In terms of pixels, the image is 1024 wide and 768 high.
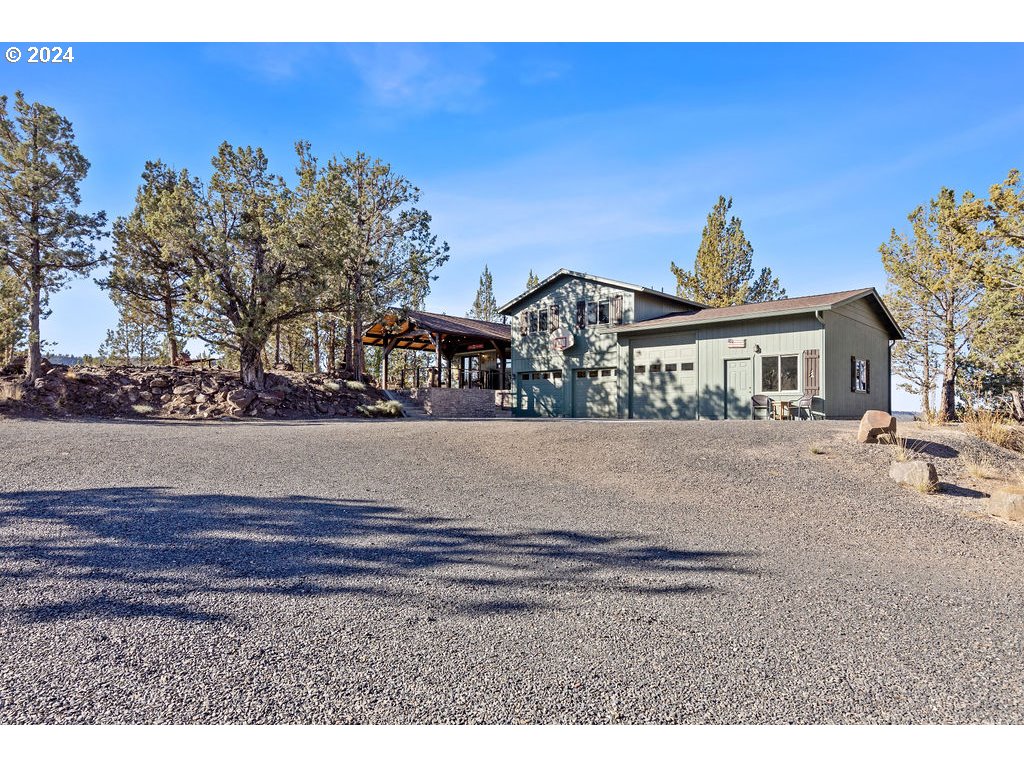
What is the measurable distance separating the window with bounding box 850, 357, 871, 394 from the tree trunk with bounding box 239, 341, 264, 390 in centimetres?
1892

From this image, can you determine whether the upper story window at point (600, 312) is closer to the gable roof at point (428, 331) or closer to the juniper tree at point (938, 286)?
the gable roof at point (428, 331)

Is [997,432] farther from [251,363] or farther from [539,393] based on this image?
[251,363]

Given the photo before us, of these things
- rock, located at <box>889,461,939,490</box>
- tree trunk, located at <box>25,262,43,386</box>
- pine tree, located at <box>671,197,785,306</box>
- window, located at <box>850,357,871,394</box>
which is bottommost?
rock, located at <box>889,461,939,490</box>

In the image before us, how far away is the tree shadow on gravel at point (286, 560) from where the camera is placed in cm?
321

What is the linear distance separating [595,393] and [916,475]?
1429 centimetres

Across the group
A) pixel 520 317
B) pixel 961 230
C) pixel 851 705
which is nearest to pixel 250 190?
pixel 520 317

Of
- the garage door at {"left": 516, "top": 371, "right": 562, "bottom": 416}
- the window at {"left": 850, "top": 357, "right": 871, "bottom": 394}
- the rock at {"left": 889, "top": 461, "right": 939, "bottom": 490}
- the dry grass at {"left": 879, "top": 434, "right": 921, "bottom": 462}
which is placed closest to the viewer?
the rock at {"left": 889, "top": 461, "right": 939, "bottom": 490}

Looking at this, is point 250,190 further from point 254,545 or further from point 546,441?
point 254,545

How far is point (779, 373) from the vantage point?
16.0m

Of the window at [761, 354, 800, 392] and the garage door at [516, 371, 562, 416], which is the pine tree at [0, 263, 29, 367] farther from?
the window at [761, 354, 800, 392]

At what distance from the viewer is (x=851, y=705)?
227 centimetres

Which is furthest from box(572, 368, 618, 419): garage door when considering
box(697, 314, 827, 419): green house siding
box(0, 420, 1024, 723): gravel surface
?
box(0, 420, 1024, 723): gravel surface

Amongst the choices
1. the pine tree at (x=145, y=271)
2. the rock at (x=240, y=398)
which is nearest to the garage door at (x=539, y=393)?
the rock at (x=240, y=398)

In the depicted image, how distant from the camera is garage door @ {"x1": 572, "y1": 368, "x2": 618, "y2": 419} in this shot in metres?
20.3
